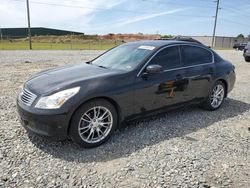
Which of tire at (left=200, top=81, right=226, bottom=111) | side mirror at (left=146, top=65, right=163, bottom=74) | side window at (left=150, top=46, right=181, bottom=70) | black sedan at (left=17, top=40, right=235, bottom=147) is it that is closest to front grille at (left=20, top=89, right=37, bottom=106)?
black sedan at (left=17, top=40, right=235, bottom=147)

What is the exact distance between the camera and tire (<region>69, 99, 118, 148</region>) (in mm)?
3570

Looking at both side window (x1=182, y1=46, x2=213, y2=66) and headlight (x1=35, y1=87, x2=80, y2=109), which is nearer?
headlight (x1=35, y1=87, x2=80, y2=109)

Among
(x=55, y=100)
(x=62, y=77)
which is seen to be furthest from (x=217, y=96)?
(x=55, y=100)

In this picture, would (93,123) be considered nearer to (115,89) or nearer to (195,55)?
(115,89)

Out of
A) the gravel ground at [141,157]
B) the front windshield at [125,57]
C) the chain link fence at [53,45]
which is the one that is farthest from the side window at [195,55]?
the chain link fence at [53,45]

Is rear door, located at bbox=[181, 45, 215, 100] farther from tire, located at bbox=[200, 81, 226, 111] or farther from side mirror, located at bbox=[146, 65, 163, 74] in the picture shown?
side mirror, located at bbox=[146, 65, 163, 74]

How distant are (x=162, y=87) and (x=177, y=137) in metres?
0.92

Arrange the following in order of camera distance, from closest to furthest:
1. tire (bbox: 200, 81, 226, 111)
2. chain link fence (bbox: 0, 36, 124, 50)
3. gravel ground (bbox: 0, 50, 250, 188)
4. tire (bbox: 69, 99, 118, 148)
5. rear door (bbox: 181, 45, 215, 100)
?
gravel ground (bbox: 0, 50, 250, 188), tire (bbox: 69, 99, 118, 148), rear door (bbox: 181, 45, 215, 100), tire (bbox: 200, 81, 226, 111), chain link fence (bbox: 0, 36, 124, 50)

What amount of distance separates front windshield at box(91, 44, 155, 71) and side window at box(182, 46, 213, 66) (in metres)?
0.83

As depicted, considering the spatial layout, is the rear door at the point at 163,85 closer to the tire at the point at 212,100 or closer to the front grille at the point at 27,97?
the tire at the point at 212,100

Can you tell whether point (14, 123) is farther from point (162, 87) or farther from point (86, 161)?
point (162, 87)

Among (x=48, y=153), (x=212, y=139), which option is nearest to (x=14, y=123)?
(x=48, y=153)

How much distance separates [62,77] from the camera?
4.00m

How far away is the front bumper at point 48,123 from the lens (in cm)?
338
